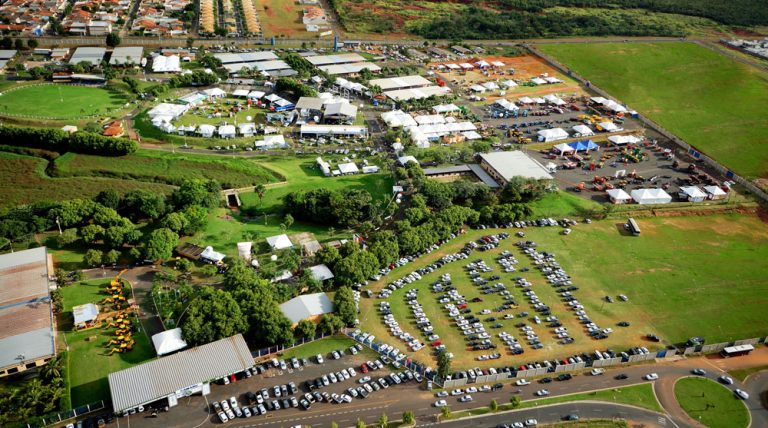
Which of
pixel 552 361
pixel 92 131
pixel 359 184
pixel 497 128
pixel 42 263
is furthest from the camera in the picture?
pixel 497 128

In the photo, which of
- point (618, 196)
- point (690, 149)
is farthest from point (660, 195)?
point (690, 149)

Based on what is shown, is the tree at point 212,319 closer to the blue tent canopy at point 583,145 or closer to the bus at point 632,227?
the bus at point 632,227

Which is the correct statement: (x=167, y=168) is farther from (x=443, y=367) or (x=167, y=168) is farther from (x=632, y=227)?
(x=632, y=227)

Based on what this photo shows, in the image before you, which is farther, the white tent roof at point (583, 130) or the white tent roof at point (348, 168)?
the white tent roof at point (583, 130)

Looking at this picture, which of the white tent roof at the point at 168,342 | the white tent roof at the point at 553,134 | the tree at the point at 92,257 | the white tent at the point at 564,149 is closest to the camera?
the white tent roof at the point at 168,342

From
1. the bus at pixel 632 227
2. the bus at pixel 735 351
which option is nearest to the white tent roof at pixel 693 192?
the bus at pixel 632 227

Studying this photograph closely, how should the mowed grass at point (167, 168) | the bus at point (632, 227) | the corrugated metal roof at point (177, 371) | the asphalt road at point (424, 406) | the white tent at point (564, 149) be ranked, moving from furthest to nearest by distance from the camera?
the white tent at point (564, 149), the mowed grass at point (167, 168), the bus at point (632, 227), the asphalt road at point (424, 406), the corrugated metal roof at point (177, 371)

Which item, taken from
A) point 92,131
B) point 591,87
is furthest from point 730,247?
point 92,131

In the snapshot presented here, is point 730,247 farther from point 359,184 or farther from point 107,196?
point 107,196
